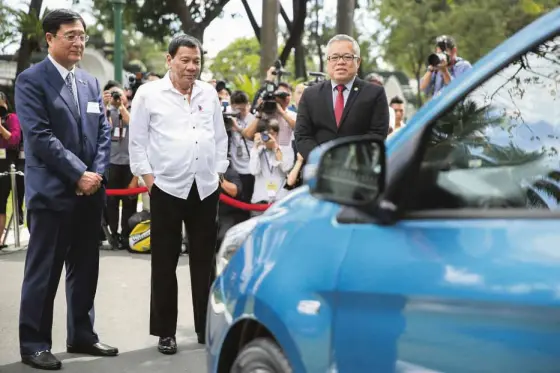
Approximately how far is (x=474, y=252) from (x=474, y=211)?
0.53ft

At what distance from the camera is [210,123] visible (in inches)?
253

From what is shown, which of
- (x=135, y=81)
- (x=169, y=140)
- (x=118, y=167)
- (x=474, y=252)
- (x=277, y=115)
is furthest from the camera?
(x=135, y=81)

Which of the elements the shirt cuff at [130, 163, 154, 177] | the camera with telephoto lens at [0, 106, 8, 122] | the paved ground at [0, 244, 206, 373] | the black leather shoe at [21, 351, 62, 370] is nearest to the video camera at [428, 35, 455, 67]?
the paved ground at [0, 244, 206, 373]

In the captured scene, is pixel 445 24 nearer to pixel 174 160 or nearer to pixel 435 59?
pixel 435 59

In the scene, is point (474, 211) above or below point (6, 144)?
above

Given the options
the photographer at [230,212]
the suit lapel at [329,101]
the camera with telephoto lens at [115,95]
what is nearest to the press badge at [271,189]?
the photographer at [230,212]

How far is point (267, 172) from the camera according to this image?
1050 cm

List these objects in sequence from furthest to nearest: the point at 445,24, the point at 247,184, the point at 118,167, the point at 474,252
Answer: the point at 445,24 → the point at 118,167 → the point at 247,184 → the point at 474,252

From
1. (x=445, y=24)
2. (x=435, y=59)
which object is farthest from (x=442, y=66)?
(x=445, y=24)

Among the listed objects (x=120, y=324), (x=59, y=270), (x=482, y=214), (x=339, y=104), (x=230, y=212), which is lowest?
(x=120, y=324)

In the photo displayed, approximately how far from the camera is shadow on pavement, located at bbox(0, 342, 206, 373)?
5906mm

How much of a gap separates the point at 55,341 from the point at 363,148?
4.49 m

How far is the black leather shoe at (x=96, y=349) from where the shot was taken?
6.28 m

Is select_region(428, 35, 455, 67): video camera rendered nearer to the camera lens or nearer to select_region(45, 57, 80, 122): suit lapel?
the camera lens
